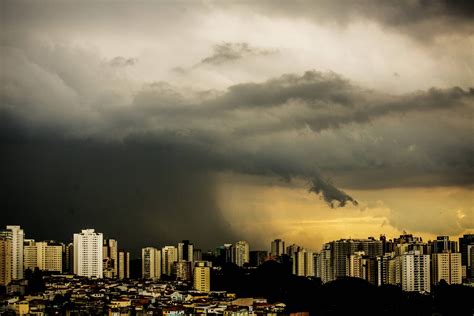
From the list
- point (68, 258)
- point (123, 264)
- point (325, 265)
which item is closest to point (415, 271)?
point (325, 265)

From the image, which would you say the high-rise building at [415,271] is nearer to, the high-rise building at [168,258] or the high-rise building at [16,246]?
the high-rise building at [168,258]

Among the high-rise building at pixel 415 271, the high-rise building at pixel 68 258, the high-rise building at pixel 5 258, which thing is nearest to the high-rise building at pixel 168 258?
the high-rise building at pixel 68 258

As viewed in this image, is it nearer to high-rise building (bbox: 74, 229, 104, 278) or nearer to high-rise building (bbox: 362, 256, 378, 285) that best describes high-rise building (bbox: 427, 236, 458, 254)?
high-rise building (bbox: 362, 256, 378, 285)

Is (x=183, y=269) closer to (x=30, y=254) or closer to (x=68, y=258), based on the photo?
(x=68, y=258)

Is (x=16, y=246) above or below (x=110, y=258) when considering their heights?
above

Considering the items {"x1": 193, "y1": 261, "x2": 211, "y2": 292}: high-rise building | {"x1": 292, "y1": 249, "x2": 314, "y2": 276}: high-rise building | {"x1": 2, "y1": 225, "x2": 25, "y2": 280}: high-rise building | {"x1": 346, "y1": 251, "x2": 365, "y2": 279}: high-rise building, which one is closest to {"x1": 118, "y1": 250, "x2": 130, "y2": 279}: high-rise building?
{"x1": 193, "y1": 261, "x2": 211, "y2": 292}: high-rise building

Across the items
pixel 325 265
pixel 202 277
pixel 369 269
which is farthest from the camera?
pixel 325 265

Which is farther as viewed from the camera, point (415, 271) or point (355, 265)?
point (355, 265)

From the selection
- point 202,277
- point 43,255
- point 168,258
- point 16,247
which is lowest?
point 202,277
